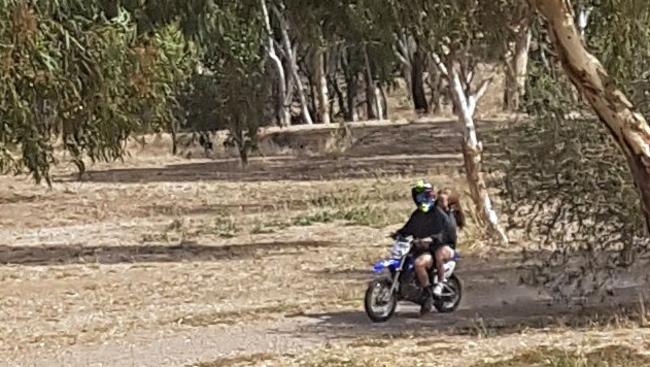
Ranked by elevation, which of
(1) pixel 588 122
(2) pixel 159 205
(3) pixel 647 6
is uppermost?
(3) pixel 647 6

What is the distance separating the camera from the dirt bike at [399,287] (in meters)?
14.0

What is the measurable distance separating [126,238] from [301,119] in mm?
31684

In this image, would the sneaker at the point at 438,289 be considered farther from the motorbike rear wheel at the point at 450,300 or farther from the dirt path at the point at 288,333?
the dirt path at the point at 288,333

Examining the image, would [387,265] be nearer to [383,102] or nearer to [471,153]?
[471,153]

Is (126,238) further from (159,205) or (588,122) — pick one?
(588,122)

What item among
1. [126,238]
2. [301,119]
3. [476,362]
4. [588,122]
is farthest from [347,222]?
[301,119]

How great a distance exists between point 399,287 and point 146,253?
861 cm

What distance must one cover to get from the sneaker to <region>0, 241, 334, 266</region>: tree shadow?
6996 millimetres

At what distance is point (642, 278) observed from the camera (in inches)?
617

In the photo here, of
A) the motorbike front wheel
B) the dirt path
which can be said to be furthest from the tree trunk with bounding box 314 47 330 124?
the motorbike front wheel

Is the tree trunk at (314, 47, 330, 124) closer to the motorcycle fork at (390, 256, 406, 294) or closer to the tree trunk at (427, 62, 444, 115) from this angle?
the tree trunk at (427, 62, 444, 115)

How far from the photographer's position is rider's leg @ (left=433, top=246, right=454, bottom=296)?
14.2 m

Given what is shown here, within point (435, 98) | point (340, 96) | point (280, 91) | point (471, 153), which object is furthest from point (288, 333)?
point (340, 96)

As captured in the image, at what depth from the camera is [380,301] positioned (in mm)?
14000
